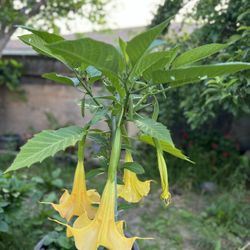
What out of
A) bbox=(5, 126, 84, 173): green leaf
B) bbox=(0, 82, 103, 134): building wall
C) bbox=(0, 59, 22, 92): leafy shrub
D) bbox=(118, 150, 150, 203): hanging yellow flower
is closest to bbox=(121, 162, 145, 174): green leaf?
bbox=(118, 150, 150, 203): hanging yellow flower

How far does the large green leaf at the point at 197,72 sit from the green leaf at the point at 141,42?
0.09 m

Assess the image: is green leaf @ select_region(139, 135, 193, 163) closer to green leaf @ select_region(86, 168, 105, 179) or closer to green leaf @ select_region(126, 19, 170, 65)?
green leaf @ select_region(86, 168, 105, 179)

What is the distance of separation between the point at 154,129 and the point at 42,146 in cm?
30

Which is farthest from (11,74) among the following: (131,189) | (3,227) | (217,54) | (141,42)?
(141,42)

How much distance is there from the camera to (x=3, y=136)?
18.9 ft

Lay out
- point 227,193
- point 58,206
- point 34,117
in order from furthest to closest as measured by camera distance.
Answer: point 34,117
point 227,193
point 58,206

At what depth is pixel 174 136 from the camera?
4738mm

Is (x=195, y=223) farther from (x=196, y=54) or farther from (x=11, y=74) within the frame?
(x=11, y=74)

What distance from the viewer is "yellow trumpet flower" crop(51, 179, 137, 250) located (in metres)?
0.96

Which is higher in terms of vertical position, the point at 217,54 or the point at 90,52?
the point at 90,52

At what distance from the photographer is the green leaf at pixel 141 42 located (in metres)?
0.85

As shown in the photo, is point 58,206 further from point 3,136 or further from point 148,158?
point 3,136

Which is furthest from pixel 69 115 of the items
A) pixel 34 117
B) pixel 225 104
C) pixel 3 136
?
pixel 225 104

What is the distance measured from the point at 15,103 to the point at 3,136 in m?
0.69
